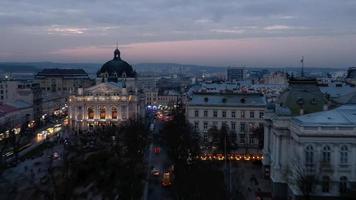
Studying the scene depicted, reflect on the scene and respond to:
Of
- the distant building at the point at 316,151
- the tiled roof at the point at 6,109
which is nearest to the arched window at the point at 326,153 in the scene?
Answer: the distant building at the point at 316,151

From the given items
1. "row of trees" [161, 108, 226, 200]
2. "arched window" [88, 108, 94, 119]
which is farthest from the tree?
"arched window" [88, 108, 94, 119]

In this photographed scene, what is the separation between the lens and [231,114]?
2314 inches

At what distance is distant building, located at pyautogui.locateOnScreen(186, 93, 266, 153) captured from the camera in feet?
192

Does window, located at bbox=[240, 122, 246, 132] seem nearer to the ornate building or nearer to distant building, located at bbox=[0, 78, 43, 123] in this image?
the ornate building

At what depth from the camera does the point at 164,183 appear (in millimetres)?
41625

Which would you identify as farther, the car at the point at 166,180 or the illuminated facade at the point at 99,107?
the illuminated facade at the point at 99,107

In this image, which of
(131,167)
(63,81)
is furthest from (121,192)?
(63,81)

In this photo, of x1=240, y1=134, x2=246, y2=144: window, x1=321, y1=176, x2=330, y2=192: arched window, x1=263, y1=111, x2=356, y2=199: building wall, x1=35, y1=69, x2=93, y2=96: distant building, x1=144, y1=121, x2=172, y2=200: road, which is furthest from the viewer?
x1=35, y1=69, x2=93, y2=96: distant building

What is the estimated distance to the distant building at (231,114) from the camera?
58.4 metres

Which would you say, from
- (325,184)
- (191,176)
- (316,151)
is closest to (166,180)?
(191,176)

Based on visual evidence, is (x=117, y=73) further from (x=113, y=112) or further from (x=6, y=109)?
(x=6, y=109)

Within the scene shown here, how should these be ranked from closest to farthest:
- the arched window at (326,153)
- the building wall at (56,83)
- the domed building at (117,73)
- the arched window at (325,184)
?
the arched window at (325,184), the arched window at (326,153), the domed building at (117,73), the building wall at (56,83)

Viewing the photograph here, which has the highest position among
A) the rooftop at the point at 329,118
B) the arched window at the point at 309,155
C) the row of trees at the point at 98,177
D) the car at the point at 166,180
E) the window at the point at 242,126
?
the rooftop at the point at 329,118

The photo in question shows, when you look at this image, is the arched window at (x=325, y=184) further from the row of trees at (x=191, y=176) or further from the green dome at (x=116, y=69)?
the green dome at (x=116, y=69)
